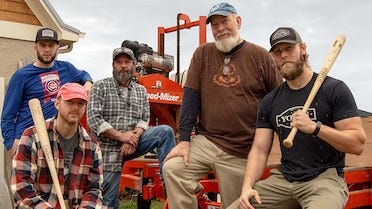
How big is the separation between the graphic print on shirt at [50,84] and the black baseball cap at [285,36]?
2.27m

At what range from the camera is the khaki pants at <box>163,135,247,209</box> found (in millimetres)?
3707

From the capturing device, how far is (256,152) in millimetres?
3490

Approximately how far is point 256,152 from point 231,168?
347 millimetres

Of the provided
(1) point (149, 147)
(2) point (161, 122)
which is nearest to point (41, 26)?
(2) point (161, 122)

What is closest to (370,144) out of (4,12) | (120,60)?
(120,60)

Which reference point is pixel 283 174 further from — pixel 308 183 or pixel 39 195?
pixel 39 195

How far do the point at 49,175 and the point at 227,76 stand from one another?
146 cm

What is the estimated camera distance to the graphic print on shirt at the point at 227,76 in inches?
150

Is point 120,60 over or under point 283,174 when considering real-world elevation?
over

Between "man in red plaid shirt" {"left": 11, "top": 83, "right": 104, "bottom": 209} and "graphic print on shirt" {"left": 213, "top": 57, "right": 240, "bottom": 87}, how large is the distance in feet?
3.32

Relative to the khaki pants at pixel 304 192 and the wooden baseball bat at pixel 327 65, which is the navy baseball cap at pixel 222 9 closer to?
the wooden baseball bat at pixel 327 65

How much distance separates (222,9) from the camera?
3785 millimetres

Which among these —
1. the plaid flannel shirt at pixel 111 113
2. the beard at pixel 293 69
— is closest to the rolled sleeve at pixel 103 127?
the plaid flannel shirt at pixel 111 113

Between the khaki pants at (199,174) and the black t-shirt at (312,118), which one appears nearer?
the black t-shirt at (312,118)
